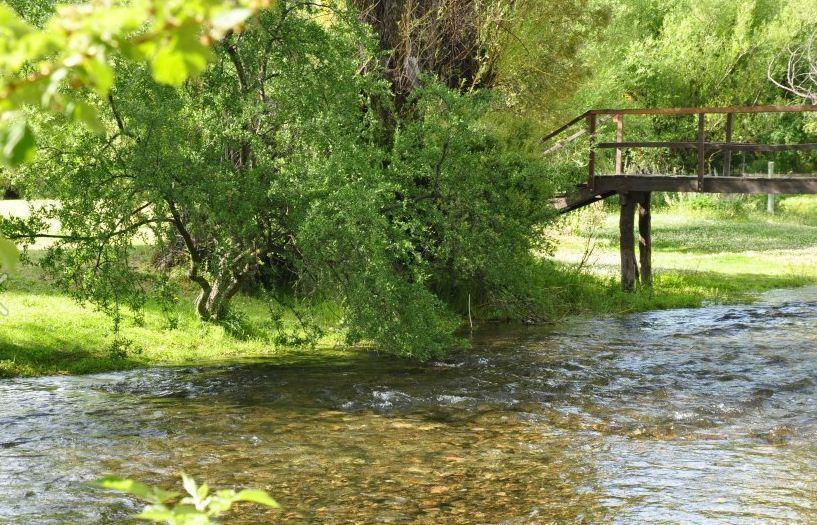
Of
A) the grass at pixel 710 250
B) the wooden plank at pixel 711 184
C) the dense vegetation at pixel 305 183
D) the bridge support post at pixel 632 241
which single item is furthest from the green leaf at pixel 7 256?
the bridge support post at pixel 632 241

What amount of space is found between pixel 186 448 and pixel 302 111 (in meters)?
4.71

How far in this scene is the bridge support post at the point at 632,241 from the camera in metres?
20.5

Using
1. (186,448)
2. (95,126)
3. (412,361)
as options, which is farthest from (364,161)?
(95,126)

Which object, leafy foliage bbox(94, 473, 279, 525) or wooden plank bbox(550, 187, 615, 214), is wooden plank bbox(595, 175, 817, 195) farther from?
leafy foliage bbox(94, 473, 279, 525)

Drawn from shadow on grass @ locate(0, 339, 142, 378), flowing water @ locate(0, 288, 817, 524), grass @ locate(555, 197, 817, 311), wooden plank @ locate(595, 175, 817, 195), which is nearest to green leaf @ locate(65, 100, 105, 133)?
flowing water @ locate(0, 288, 817, 524)

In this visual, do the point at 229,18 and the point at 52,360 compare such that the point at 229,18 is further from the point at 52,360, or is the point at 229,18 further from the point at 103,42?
the point at 52,360

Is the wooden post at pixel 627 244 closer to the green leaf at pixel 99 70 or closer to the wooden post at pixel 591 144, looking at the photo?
the wooden post at pixel 591 144

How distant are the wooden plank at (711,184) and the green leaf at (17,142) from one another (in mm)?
18139

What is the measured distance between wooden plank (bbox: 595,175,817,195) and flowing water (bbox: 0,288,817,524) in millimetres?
4761

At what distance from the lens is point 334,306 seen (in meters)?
15.9

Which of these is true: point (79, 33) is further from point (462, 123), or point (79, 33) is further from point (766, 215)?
point (766, 215)

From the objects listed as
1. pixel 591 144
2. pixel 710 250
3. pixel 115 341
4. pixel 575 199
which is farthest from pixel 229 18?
pixel 710 250

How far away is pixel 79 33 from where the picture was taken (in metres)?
1.82

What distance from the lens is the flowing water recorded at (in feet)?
26.6
